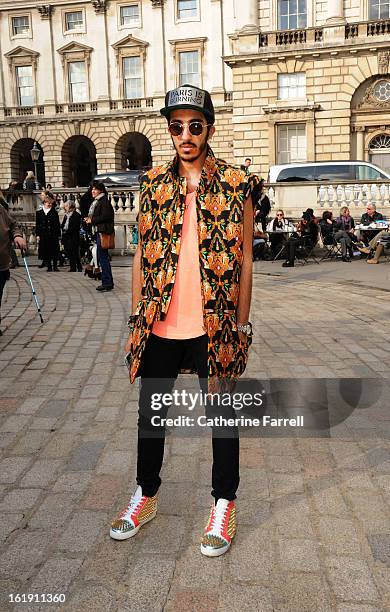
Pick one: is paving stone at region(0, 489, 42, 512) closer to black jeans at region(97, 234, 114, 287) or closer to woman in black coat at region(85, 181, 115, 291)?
woman in black coat at region(85, 181, 115, 291)

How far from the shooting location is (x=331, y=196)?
19.0 meters

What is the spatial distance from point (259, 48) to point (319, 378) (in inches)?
994

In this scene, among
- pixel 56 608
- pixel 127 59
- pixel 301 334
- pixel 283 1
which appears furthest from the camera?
pixel 127 59

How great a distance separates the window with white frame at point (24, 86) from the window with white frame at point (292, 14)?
20.8m

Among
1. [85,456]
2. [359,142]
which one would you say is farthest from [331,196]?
[85,456]

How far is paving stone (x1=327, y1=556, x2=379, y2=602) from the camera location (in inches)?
94.7

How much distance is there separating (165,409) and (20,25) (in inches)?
1758

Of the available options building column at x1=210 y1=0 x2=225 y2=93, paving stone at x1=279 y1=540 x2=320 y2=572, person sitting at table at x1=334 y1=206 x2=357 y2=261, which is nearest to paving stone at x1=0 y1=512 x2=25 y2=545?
paving stone at x1=279 y1=540 x2=320 y2=572

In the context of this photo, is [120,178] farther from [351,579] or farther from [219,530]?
[351,579]

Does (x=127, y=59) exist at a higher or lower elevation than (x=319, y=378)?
higher

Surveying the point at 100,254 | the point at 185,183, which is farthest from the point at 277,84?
the point at 185,183

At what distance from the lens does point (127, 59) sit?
39.9 m

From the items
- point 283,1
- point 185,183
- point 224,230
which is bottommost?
point 224,230

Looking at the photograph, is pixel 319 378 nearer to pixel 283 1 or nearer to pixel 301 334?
pixel 301 334
